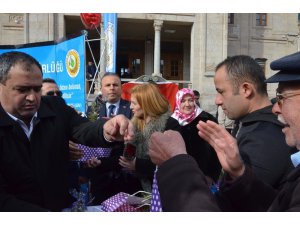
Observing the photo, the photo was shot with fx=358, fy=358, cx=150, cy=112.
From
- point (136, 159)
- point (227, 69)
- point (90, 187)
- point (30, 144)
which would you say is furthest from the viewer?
point (90, 187)

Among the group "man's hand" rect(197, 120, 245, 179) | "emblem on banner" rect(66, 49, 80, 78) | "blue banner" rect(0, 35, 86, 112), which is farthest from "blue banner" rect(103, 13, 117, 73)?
"man's hand" rect(197, 120, 245, 179)

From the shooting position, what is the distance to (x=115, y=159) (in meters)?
3.68

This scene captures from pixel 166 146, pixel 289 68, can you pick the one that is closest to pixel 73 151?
pixel 166 146

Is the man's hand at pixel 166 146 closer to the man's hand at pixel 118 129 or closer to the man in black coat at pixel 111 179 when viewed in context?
the man's hand at pixel 118 129

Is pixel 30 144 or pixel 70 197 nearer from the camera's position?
pixel 30 144

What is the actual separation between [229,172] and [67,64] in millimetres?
4362

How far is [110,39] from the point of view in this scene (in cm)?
833

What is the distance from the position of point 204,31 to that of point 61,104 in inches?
802

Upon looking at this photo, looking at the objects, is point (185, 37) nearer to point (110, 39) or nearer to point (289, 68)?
point (110, 39)

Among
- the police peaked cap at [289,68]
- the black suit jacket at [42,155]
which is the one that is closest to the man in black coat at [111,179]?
the black suit jacket at [42,155]

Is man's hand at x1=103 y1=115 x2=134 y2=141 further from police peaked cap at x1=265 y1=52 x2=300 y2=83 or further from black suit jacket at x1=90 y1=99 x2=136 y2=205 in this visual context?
black suit jacket at x1=90 y1=99 x2=136 y2=205

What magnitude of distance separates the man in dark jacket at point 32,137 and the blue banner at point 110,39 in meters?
5.47

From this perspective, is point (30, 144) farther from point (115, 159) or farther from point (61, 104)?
point (115, 159)
